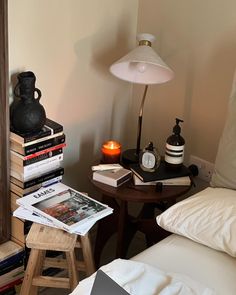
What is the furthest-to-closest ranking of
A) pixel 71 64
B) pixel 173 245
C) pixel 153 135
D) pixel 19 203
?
pixel 153 135 < pixel 71 64 < pixel 19 203 < pixel 173 245

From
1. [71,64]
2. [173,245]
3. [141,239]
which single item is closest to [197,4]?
[71,64]

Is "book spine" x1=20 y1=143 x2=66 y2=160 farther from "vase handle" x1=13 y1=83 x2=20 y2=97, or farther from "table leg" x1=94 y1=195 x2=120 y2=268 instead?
"table leg" x1=94 y1=195 x2=120 y2=268

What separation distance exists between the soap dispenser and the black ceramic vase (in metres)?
0.54

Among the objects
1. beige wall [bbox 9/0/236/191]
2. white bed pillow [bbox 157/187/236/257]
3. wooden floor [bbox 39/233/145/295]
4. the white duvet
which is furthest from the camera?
wooden floor [bbox 39/233/145/295]

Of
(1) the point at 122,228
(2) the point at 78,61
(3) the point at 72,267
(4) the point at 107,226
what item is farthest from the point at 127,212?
(2) the point at 78,61

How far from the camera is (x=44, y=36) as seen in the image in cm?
201

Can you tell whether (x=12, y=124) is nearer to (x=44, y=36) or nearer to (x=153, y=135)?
(x=44, y=36)

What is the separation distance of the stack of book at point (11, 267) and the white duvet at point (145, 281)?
0.68 meters

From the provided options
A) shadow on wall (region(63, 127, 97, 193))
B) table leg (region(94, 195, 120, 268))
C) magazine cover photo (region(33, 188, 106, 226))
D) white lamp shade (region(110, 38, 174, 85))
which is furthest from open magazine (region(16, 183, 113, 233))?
white lamp shade (region(110, 38, 174, 85))

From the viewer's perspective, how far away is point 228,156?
1.81m

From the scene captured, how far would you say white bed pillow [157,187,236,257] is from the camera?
5.13 ft

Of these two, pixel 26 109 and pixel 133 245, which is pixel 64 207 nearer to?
pixel 26 109

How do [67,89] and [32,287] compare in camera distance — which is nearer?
[32,287]

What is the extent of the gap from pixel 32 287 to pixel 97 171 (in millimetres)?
533
